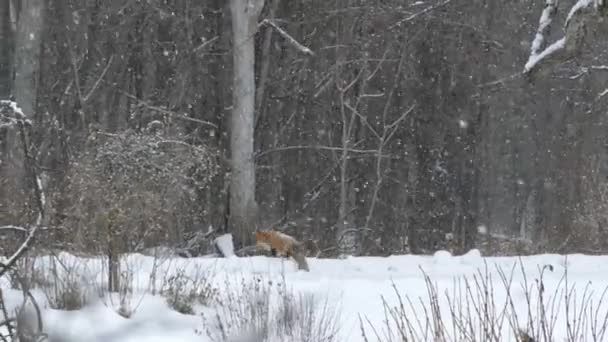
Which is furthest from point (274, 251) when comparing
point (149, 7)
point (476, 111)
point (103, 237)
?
point (476, 111)

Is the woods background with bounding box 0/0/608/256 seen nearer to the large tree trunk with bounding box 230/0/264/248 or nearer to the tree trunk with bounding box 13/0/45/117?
the tree trunk with bounding box 13/0/45/117

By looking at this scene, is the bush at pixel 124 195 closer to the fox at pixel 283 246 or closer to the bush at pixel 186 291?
the bush at pixel 186 291

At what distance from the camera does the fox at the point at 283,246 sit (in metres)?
11.8

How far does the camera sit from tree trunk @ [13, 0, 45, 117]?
19438 mm

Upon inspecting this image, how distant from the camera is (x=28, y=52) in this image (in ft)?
65.1

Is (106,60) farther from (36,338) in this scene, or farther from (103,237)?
(36,338)

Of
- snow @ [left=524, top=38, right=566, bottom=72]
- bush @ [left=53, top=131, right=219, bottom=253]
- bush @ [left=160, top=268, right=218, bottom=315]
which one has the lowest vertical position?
bush @ [left=160, top=268, right=218, bottom=315]

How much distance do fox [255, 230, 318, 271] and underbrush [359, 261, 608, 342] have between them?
3.04m

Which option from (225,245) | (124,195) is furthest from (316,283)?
(225,245)

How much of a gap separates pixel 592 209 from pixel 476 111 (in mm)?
10176

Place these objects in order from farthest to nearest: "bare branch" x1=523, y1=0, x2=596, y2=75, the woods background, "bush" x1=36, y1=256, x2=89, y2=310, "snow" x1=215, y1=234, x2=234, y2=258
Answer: the woods background
"snow" x1=215, y1=234, x2=234, y2=258
"bare branch" x1=523, y1=0, x2=596, y2=75
"bush" x1=36, y1=256, x2=89, y2=310

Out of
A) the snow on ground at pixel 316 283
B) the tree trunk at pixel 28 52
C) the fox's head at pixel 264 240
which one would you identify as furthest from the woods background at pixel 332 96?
the snow on ground at pixel 316 283

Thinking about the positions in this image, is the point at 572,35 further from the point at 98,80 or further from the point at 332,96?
the point at 332,96

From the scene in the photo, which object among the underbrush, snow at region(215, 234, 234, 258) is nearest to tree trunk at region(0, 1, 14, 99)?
snow at region(215, 234, 234, 258)
